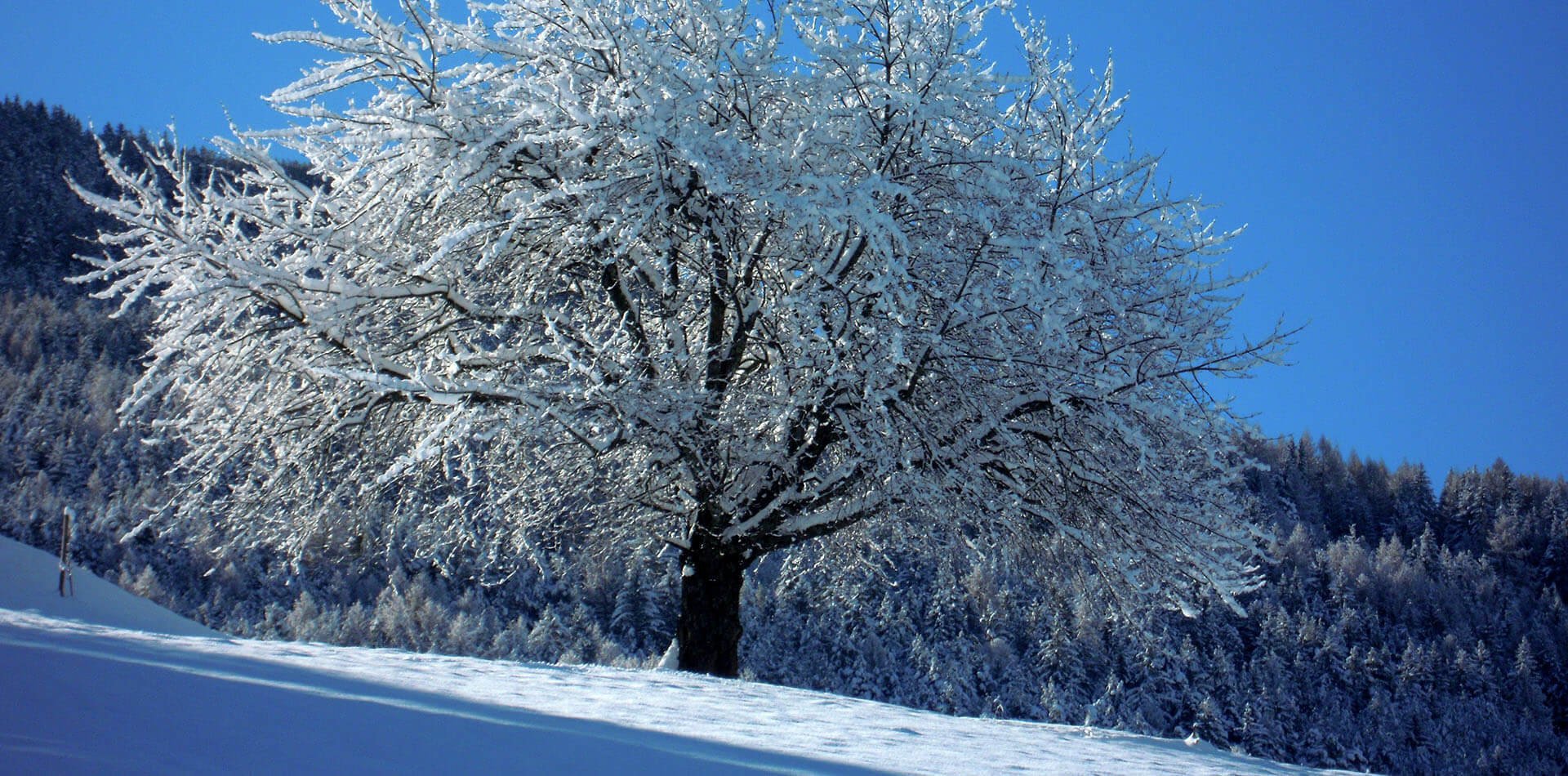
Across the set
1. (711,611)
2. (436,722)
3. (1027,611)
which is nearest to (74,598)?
(711,611)

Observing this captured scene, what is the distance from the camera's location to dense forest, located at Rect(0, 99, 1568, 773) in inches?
2000

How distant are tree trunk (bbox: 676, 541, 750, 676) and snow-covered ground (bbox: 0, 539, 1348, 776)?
2.20m

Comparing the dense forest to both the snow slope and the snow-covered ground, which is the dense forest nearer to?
the snow slope

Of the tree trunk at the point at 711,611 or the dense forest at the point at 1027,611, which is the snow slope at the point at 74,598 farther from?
the dense forest at the point at 1027,611

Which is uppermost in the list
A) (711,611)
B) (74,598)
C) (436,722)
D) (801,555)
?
(801,555)

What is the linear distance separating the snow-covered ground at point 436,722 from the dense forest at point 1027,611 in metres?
30.6

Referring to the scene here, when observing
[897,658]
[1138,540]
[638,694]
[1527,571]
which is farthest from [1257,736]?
[638,694]

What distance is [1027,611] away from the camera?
68000 millimetres

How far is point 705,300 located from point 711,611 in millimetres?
2697

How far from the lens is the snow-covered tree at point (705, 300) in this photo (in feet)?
20.6

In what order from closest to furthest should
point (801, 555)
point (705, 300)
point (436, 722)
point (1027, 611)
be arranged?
1. point (436, 722)
2. point (705, 300)
3. point (801, 555)
4. point (1027, 611)

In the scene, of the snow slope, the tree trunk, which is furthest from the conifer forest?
the snow slope

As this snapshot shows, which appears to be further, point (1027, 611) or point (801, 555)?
point (1027, 611)

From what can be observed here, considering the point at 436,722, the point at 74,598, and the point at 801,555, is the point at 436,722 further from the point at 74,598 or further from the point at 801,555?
the point at 74,598
